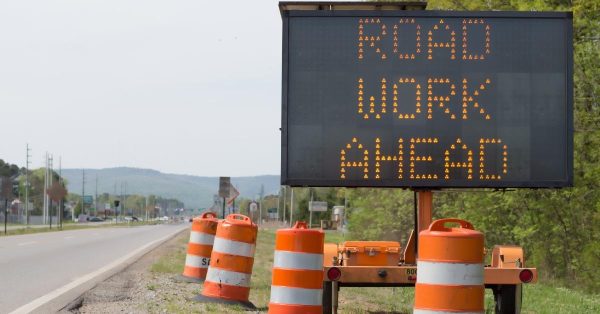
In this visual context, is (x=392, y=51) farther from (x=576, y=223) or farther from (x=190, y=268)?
(x=576, y=223)

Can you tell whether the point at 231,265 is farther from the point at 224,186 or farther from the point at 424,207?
the point at 224,186

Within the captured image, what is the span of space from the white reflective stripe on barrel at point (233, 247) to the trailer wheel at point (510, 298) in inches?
136

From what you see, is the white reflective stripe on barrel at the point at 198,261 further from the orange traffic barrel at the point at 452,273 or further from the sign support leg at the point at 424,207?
the orange traffic barrel at the point at 452,273

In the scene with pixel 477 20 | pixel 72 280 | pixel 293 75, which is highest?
pixel 477 20

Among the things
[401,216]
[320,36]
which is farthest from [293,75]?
[401,216]

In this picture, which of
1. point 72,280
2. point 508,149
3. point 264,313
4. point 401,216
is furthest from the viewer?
point 401,216

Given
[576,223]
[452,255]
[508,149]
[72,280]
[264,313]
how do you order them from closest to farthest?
[452,255], [508,149], [264,313], [72,280], [576,223]

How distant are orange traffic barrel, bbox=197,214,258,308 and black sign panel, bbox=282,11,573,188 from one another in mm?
2246

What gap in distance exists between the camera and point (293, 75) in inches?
417

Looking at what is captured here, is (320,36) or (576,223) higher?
(320,36)

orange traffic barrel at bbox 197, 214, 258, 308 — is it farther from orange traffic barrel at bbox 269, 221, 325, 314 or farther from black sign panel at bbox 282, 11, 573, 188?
orange traffic barrel at bbox 269, 221, 325, 314

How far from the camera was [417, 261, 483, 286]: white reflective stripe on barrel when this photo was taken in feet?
23.7

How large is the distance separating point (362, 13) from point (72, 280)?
8.28 m

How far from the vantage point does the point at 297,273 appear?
9.66 m
